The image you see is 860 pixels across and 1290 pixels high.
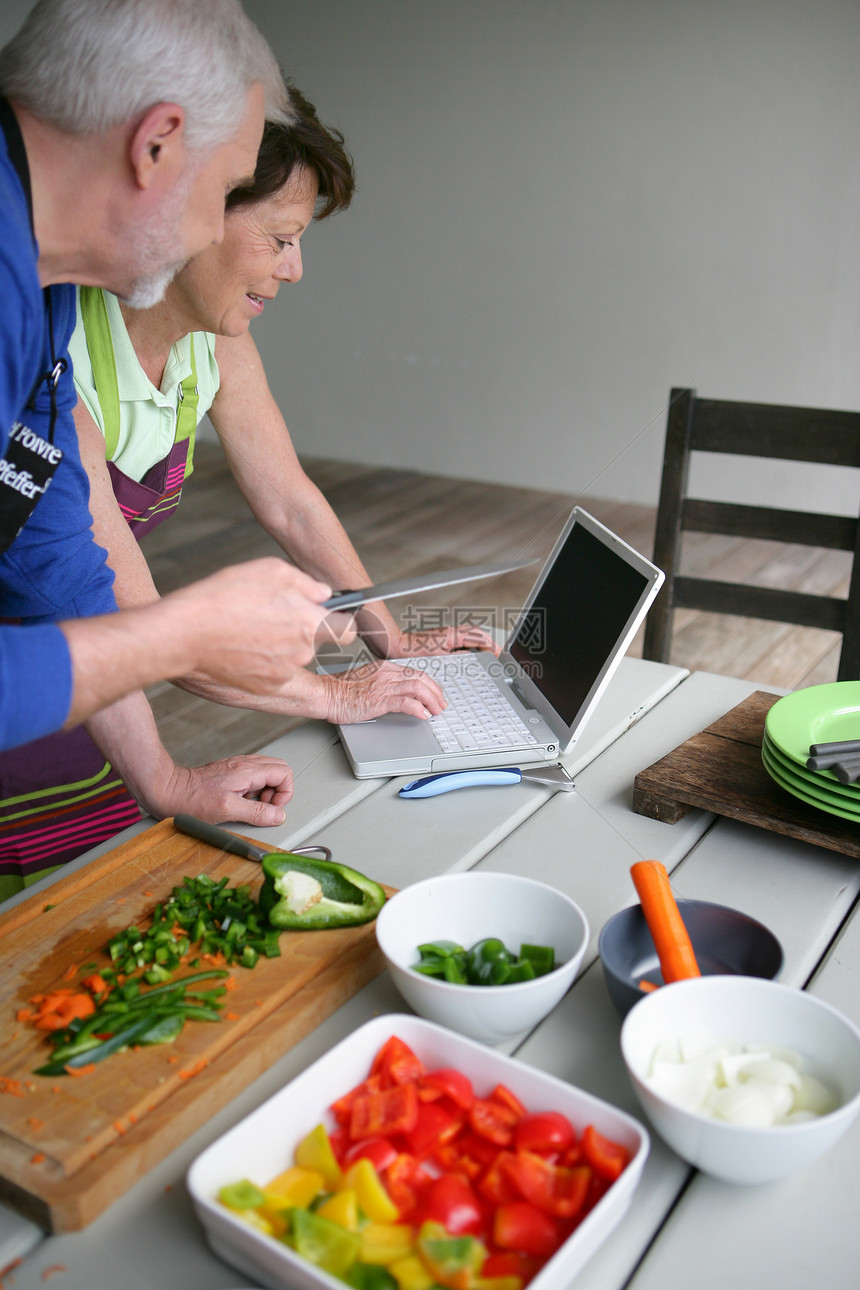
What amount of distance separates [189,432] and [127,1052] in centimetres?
98

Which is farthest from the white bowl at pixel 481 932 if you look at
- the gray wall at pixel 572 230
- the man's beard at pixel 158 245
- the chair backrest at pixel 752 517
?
the gray wall at pixel 572 230

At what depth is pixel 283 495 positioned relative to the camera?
1676mm

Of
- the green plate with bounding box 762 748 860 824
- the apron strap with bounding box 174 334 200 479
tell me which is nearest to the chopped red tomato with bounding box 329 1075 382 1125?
the green plate with bounding box 762 748 860 824

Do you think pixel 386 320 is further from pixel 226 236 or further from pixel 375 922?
pixel 375 922

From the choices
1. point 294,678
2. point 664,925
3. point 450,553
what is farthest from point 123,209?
point 450,553

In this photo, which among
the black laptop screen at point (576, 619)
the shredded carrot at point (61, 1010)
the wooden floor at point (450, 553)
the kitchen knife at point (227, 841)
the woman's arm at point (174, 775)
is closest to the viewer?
the shredded carrot at point (61, 1010)

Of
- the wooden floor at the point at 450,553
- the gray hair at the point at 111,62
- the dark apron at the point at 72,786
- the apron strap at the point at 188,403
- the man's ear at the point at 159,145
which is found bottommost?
the wooden floor at the point at 450,553

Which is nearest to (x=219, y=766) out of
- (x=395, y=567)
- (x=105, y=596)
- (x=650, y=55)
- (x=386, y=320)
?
(x=105, y=596)

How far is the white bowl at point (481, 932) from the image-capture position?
2.46 feet

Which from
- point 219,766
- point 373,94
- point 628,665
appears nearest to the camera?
point 219,766

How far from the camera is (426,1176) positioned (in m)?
0.64

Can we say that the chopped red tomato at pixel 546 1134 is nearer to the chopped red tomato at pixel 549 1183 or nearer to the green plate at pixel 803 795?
the chopped red tomato at pixel 549 1183

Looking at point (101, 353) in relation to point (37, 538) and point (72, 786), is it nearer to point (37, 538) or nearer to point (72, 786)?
point (37, 538)

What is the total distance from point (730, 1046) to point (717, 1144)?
0.10 metres
